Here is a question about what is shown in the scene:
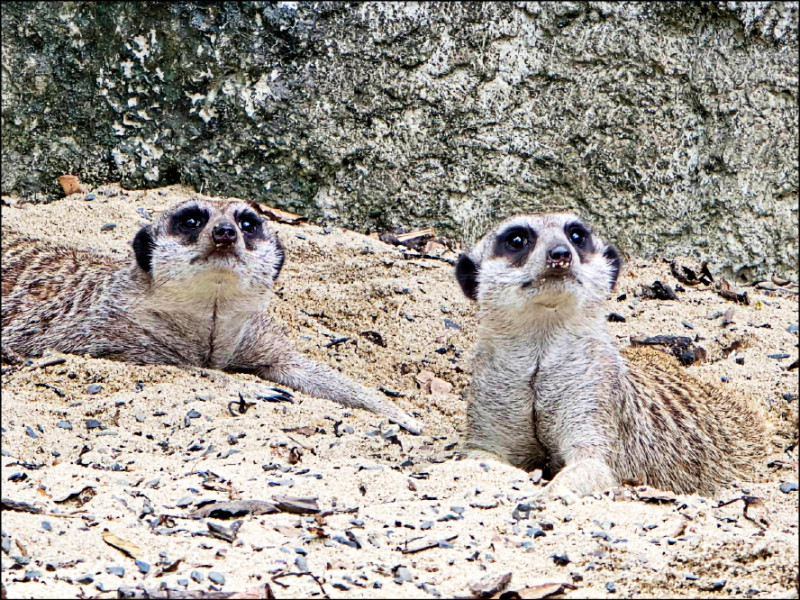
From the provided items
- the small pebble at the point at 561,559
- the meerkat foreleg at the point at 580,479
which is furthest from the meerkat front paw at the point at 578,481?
the small pebble at the point at 561,559

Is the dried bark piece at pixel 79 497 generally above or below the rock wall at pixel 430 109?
below

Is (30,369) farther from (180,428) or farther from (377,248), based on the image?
(377,248)

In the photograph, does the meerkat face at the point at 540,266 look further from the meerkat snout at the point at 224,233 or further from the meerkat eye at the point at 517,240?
the meerkat snout at the point at 224,233

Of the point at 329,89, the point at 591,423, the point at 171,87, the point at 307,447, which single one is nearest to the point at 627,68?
the point at 329,89

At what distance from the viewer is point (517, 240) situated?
12.1ft

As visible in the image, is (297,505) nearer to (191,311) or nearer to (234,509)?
(234,509)

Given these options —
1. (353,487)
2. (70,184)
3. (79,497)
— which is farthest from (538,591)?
(70,184)

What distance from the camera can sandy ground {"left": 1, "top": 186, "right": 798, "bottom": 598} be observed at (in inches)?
93.2

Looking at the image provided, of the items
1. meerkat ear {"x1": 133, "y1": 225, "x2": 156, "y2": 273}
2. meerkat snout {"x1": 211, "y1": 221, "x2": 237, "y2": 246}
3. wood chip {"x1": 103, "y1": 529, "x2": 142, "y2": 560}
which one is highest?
meerkat snout {"x1": 211, "y1": 221, "x2": 237, "y2": 246}

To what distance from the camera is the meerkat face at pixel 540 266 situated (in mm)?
3463

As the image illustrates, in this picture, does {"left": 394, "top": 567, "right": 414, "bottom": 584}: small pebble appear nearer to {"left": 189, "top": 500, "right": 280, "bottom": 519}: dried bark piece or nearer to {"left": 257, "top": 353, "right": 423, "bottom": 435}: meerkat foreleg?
{"left": 189, "top": 500, "right": 280, "bottom": 519}: dried bark piece

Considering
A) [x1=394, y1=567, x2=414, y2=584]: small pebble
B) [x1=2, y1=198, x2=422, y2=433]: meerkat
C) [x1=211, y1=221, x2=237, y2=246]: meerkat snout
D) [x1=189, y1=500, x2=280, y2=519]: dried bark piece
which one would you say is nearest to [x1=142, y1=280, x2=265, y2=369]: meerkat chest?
[x1=2, y1=198, x2=422, y2=433]: meerkat

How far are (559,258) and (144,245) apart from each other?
202 centimetres

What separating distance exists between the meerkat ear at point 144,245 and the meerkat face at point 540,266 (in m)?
1.44
